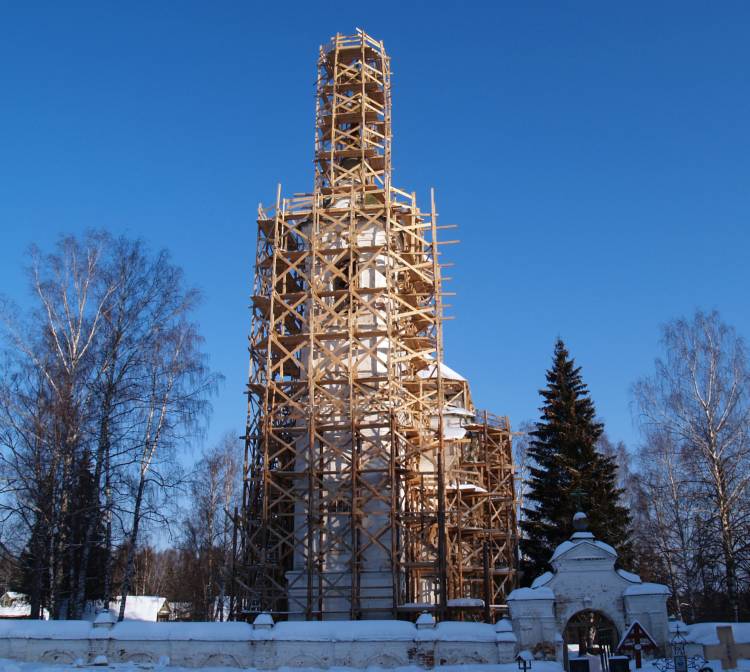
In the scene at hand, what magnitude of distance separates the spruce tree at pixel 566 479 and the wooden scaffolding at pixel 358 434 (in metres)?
1.17

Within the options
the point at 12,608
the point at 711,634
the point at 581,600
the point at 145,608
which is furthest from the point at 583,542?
the point at 12,608

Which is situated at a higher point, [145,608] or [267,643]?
[267,643]

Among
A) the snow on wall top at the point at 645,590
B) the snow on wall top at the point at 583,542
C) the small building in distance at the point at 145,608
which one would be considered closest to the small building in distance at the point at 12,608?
the small building in distance at the point at 145,608

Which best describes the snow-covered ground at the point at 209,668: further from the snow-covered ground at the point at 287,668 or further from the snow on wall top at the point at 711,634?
the snow on wall top at the point at 711,634

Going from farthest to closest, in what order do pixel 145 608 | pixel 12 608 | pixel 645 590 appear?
pixel 12 608
pixel 145 608
pixel 645 590

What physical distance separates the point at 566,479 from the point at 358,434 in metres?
8.50

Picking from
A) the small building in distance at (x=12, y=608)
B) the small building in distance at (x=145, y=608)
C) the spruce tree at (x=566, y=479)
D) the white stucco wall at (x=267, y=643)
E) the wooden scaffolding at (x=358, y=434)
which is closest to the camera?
the white stucco wall at (x=267, y=643)

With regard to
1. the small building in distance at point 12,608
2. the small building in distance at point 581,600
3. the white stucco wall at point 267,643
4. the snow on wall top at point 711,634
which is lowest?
the small building in distance at point 12,608

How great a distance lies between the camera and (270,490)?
88.9ft

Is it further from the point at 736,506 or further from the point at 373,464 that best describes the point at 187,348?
the point at 736,506

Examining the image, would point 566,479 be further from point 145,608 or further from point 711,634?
point 145,608

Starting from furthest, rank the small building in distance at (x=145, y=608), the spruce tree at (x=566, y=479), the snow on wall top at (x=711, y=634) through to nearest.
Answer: the small building in distance at (x=145, y=608) < the spruce tree at (x=566, y=479) < the snow on wall top at (x=711, y=634)

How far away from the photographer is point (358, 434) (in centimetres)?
2641

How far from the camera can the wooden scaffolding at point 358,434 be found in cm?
2541
